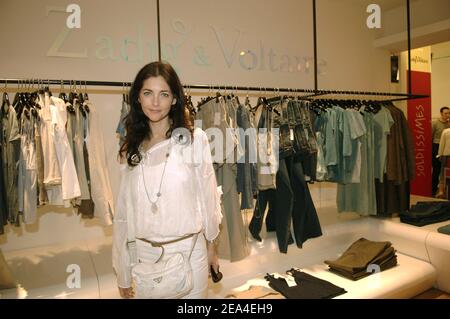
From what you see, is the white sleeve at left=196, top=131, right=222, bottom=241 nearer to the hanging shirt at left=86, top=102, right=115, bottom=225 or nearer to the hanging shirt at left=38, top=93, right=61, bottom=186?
the hanging shirt at left=86, top=102, right=115, bottom=225

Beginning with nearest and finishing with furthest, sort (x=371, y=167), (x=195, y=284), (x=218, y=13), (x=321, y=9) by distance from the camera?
(x=195, y=284)
(x=371, y=167)
(x=218, y=13)
(x=321, y=9)

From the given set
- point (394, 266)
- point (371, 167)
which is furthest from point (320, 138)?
point (394, 266)

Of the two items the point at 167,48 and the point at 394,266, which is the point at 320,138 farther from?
the point at 167,48

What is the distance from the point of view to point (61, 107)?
1733 millimetres

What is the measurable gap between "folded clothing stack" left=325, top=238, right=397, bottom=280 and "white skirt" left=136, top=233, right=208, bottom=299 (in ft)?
4.06

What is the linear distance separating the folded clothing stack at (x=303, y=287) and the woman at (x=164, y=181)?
2.68 ft

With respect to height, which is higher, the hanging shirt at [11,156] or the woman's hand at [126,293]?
the hanging shirt at [11,156]

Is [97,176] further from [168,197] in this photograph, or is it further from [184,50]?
[184,50]

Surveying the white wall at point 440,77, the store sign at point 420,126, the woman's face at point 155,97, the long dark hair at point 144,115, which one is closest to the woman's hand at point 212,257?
the long dark hair at point 144,115

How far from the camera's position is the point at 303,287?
1.99 m

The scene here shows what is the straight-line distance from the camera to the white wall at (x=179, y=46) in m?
2.28

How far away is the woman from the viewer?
1235mm

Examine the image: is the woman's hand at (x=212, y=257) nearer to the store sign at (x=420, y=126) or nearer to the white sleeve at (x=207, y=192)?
the white sleeve at (x=207, y=192)
